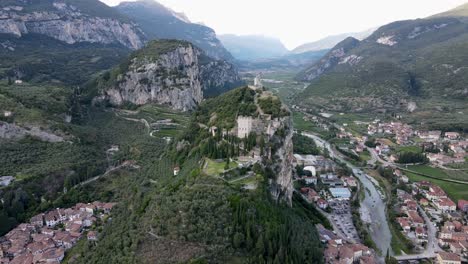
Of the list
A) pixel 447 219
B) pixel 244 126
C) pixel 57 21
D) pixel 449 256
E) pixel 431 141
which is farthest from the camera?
pixel 57 21

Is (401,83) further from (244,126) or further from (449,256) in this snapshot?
(244,126)

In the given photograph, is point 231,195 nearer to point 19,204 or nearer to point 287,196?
point 287,196

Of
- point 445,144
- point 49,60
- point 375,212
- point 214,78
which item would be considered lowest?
point 375,212

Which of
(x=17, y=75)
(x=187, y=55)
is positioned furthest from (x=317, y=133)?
(x=17, y=75)

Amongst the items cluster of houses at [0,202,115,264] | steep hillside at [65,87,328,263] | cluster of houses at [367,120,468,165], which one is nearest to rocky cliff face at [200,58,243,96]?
cluster of houses at [367,120,468,165]

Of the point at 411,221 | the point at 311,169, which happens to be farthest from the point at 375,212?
the point at 311,169

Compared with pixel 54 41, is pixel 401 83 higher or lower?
lower
